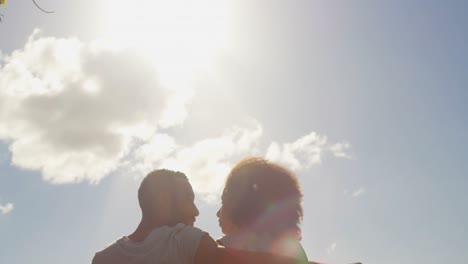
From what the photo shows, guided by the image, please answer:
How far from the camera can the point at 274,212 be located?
476cm

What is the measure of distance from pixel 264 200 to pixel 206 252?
76cm

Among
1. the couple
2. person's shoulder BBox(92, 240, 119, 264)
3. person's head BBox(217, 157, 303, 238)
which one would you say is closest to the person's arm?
the couple

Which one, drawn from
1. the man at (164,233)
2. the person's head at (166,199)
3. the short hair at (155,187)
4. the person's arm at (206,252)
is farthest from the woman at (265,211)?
the short hair at (155,187)

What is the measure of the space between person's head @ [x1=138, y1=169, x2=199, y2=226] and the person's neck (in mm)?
33

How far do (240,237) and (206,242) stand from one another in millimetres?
350

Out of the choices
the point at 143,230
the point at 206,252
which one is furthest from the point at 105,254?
the point at 206,252

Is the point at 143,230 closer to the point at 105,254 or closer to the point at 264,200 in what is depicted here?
the point at 105,254

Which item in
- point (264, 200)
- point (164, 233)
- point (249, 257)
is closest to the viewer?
point (249, 257)

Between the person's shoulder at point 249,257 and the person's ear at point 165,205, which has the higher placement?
the person's ear at point 165,205

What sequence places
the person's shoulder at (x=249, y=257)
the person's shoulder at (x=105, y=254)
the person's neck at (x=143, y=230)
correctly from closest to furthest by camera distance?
the person's shoulder at (x=249, y=257), the person's shoulder at (x=105, y=254), the person's neck at (x=143, y=230)

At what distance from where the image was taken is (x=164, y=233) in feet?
15.9

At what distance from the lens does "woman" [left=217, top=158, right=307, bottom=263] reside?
4.67 m

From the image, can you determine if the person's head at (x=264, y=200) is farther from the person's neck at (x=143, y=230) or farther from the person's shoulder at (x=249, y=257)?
the person's neck at (x=143, y=230)

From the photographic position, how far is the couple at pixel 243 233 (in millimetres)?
4555
